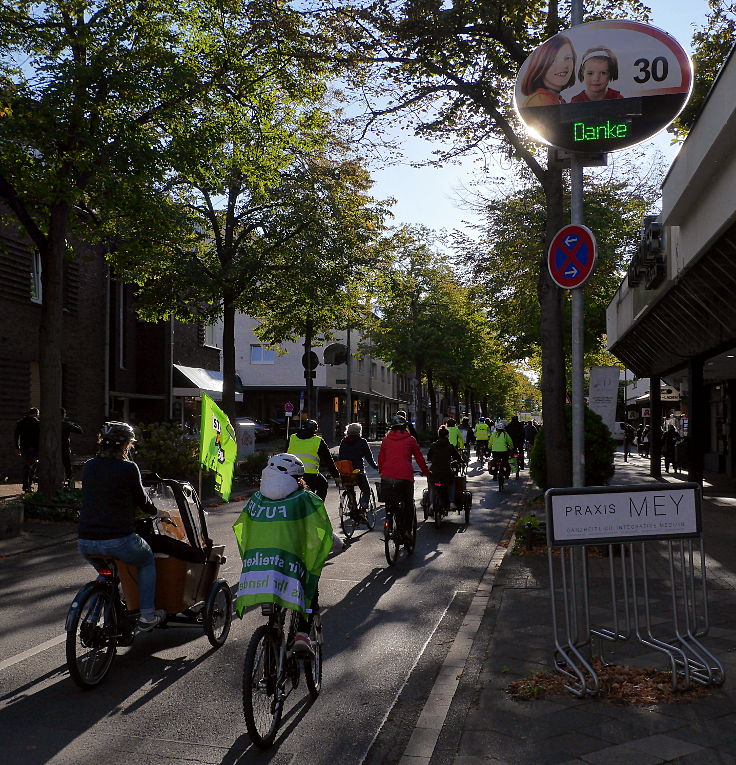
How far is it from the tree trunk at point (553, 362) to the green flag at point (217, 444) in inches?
236

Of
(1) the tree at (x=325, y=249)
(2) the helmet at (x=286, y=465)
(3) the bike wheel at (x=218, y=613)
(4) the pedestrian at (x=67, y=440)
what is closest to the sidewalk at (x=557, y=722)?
(2) the helmet at (x=286, y=465)

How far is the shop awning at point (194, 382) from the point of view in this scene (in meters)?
34.1

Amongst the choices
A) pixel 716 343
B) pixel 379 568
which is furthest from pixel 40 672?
pixel 716 343

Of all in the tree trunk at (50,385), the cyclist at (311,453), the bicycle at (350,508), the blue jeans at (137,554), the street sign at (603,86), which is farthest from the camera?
the tree trunk at (50,385)

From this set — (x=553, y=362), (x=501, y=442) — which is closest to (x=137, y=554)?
(x=553, y=362)

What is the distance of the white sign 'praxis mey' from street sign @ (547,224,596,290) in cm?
167

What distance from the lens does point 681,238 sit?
1436 cm

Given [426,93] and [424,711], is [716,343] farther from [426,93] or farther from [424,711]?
[424,711]

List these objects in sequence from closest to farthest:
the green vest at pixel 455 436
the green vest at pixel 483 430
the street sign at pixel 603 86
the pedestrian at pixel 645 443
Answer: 1. the street sign at pixel 603 86
2. the green vest at pixel 455 436
3. the green vest at pixel 483 430
4. the pedestrian at pixel 645 443

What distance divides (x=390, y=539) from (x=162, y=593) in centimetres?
473

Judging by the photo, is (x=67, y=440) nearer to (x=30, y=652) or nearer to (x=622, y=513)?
(x=30, y=652)

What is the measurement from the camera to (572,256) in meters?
6.42

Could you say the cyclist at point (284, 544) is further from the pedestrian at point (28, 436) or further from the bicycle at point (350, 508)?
the pedestrian at point (28, 436)

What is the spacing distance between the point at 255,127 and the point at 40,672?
12.6 meters
